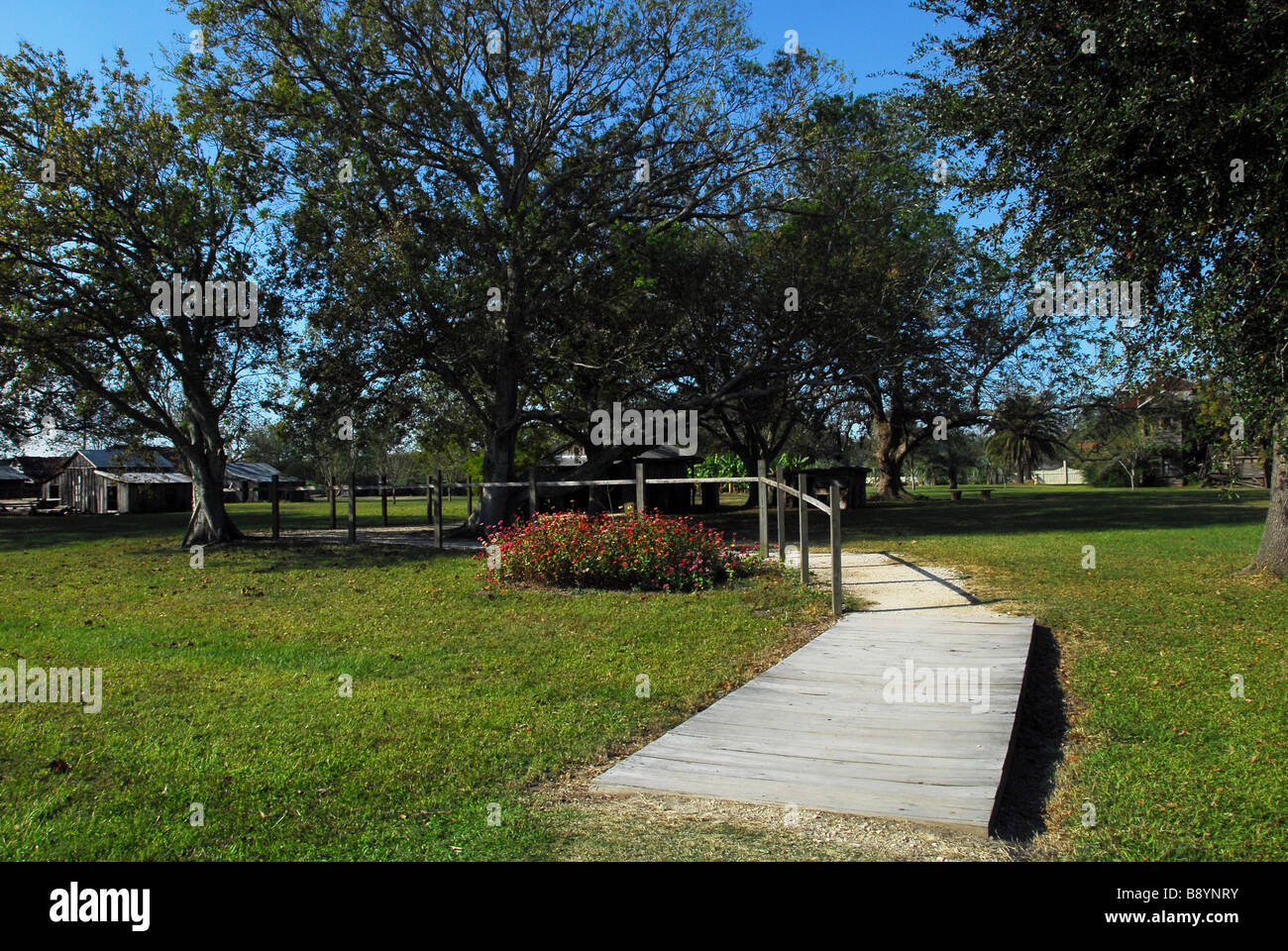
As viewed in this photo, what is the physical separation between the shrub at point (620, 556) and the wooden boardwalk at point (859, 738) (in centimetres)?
405

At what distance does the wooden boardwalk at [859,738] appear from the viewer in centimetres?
459

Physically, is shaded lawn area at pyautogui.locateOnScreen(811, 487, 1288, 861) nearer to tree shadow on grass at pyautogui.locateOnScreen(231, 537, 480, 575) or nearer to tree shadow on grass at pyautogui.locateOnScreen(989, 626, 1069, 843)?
tree shadow on grass at pyautogui.locateOnScreen(989, 626, 1069, 843)

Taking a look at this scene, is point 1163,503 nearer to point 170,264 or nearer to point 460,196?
point 460,196

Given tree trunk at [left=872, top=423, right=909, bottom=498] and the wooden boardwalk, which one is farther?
tree trunk at [left=872, top=423, right=909, bottom=498]

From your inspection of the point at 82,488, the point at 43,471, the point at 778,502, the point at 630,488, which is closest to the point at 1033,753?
the point at 778,502

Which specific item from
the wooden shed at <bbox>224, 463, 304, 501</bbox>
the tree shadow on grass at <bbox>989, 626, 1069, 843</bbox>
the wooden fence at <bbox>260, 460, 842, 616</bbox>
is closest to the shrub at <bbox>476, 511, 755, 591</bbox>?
the wooden fence at <bbox>260, 460, 842, 616</bbox>

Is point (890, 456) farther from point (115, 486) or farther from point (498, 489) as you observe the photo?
point (115, 486)

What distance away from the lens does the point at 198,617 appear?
10789mm

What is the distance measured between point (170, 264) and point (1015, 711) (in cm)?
1903

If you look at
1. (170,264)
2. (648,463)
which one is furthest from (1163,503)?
(170,264)

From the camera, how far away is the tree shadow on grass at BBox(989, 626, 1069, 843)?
450 cm

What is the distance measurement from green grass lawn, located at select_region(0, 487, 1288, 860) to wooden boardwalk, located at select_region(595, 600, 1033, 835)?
0.38m

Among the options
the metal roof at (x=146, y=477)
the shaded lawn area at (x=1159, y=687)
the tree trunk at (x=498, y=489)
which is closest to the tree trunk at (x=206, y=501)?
the tree trunk at (x=498, y=489)

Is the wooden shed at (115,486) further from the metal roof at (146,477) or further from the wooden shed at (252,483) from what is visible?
the wooden shed at (252,483)
